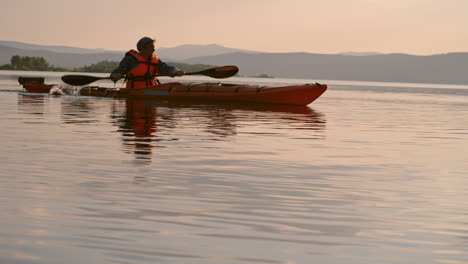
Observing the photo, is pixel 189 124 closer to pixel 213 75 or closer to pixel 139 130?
pixel 139 130

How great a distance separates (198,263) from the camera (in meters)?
4.94

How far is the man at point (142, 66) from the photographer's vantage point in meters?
27.5

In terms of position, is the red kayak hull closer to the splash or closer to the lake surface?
the splash

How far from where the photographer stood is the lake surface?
17.5 ft

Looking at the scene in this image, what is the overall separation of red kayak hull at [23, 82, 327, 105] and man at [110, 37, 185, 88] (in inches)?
20.3

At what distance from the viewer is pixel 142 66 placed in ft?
91.5

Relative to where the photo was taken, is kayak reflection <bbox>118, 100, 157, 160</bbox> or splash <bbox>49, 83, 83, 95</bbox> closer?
kayak reflection <bbox>118, 100, 157, 160</bbox>

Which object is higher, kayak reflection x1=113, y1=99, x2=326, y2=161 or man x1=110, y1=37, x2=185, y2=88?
man x1=110, y1=37, x2=185, y2=88

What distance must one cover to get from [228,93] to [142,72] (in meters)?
3.07

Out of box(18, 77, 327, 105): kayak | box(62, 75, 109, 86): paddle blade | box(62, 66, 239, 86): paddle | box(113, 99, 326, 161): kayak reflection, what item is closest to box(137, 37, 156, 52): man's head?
box(18, 77, 327, 105): kayak

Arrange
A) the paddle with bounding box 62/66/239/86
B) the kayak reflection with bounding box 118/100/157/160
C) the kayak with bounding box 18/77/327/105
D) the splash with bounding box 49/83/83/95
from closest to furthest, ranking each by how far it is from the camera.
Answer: the kayak reflection with bounding box 118/100/157/160, the kayak with bounding box 18/77/327/105, the paddle with bounding box 62/66/239/86, the splash with bounding box 49/83/83/95

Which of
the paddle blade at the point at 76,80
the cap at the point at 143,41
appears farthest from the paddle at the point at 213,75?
the cap at the point at 143,41

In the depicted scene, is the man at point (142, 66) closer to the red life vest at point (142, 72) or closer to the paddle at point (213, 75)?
the red life vest at point (142, 72)

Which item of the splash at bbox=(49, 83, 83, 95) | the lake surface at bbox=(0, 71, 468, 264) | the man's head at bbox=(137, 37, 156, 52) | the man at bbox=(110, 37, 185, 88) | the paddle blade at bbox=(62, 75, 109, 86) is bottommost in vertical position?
the splash at bbox=(49, 83, 83, 95)
